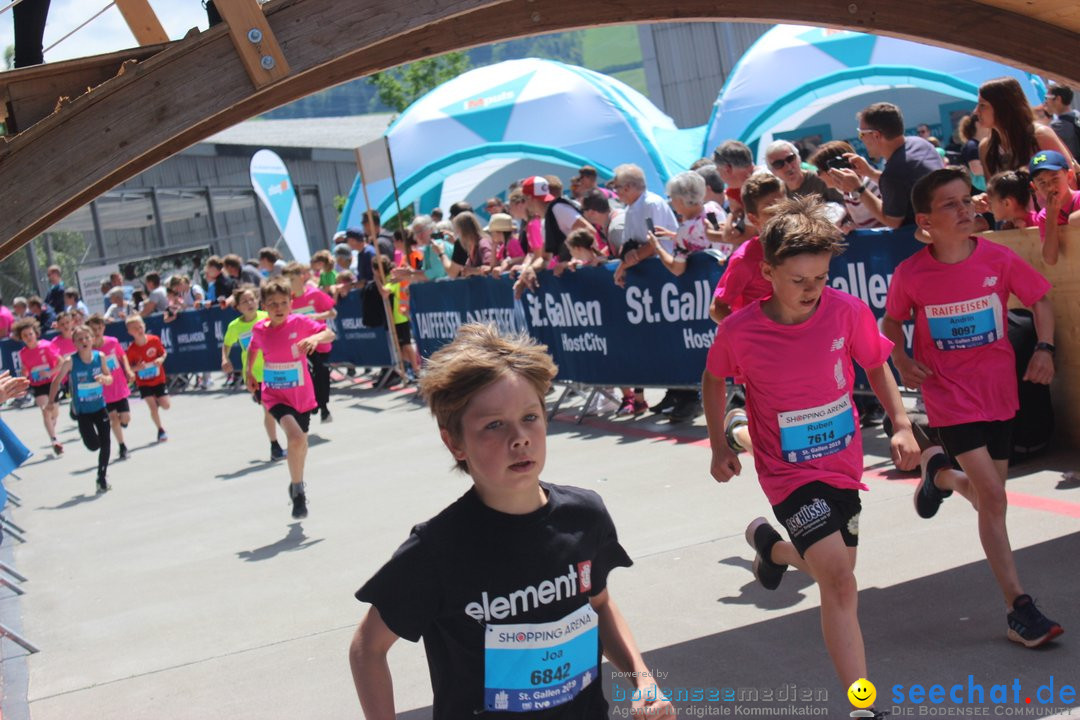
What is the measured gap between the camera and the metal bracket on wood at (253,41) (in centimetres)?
430

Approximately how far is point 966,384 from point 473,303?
9854 mm

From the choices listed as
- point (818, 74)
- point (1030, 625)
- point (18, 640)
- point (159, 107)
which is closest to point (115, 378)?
point (18, 640)

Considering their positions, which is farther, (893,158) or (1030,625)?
(893,158)

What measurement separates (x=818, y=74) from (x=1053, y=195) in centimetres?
1546

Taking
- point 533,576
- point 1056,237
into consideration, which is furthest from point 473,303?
point 533,576

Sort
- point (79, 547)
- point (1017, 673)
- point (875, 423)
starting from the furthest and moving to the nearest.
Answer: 1. point (79, 547)
2. point (875, 423)
3. point (1017, 673)

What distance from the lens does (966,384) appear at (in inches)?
196

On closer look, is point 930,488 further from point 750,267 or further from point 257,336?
point 257,336

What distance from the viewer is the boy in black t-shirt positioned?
285cm

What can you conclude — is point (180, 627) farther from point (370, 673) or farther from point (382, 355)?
point (382, 355)

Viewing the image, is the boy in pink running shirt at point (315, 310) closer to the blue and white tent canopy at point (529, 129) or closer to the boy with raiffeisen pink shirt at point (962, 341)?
the blue and white tent canopy at point (529, 129)

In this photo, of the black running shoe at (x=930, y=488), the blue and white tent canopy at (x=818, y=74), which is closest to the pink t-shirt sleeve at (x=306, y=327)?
the black running shoe at (x=930, y=488)

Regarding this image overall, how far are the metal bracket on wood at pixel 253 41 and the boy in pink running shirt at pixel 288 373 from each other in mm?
5364

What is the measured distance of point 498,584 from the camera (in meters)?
2.87
